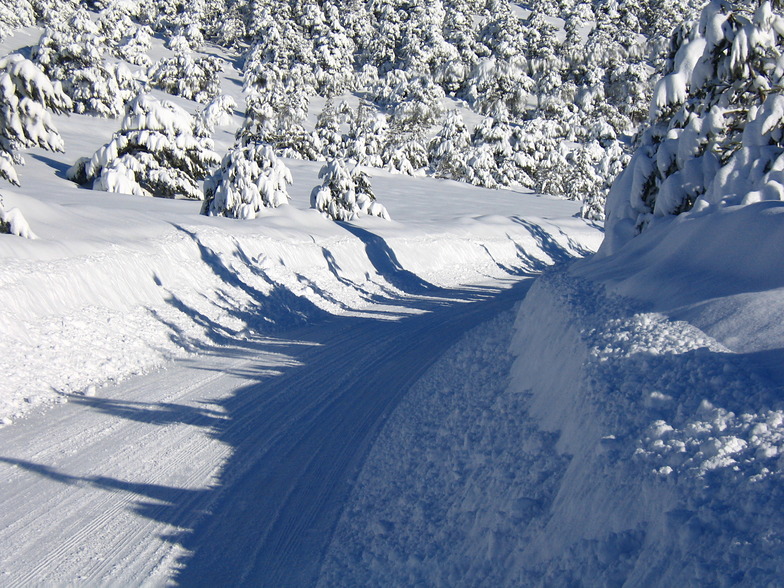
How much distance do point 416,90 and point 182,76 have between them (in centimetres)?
2246

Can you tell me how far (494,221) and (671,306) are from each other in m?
23.1

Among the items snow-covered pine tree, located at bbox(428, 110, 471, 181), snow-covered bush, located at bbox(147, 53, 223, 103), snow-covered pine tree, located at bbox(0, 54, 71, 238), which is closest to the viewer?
snow-covered pine tree, located at bbox(0, 54, 71, 238)

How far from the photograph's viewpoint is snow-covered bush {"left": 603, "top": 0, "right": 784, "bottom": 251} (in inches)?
395

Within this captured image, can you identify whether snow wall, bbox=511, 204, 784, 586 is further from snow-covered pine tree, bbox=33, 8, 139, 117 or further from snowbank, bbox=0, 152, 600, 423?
snow-covered pine tree, bbox=33, 8, 139, 117

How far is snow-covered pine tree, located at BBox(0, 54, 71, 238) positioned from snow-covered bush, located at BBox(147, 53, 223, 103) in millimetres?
44348

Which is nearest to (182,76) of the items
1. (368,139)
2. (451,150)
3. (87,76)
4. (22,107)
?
(368,139)

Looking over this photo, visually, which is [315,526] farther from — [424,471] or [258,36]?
[258,36]

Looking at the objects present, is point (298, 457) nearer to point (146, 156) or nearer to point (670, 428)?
point (670, 428)

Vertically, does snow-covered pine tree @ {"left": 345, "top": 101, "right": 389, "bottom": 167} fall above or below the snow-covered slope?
above

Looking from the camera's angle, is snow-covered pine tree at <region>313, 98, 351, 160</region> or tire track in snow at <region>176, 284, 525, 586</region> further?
snow-covered pine tree at <region>313, 98, 351, 160</region>

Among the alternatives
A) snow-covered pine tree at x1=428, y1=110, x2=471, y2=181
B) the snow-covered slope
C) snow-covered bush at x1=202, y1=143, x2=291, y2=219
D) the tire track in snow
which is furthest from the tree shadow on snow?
snow-covered pine tree at x1=428, y1=110, x2=471, y2=181

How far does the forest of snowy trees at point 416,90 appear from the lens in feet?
38.7

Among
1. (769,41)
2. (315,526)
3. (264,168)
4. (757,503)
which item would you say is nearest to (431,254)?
(264,168)

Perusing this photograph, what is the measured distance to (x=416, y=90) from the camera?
62.1m
